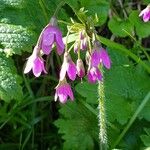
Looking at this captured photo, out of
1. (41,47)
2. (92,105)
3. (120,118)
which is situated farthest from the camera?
(92,105)

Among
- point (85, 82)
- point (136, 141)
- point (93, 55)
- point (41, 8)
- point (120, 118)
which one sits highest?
point (41, 8)

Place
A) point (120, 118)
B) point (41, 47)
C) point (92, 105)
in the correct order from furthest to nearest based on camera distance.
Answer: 1. point (92, 105)
2. point (120, 118)
3. point (41, 47)

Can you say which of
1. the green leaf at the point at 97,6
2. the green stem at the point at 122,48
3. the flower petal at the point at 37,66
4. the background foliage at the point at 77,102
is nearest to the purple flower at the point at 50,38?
the flower petal at the point at 37,66

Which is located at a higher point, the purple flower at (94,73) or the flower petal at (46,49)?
the flower petal at (46,49)

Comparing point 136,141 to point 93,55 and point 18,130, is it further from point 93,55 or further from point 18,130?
point 93,55

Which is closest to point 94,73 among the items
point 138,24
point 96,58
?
point 96,58

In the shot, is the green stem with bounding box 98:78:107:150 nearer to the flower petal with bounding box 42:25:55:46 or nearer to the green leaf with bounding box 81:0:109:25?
the flower petal with bounding box 42:25:55:46

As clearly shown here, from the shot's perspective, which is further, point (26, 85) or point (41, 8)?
point (26, 85)

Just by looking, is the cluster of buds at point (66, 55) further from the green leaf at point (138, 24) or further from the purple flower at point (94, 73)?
the green leaf at point (138, 24)

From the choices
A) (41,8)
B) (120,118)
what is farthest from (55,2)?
(120,118)
